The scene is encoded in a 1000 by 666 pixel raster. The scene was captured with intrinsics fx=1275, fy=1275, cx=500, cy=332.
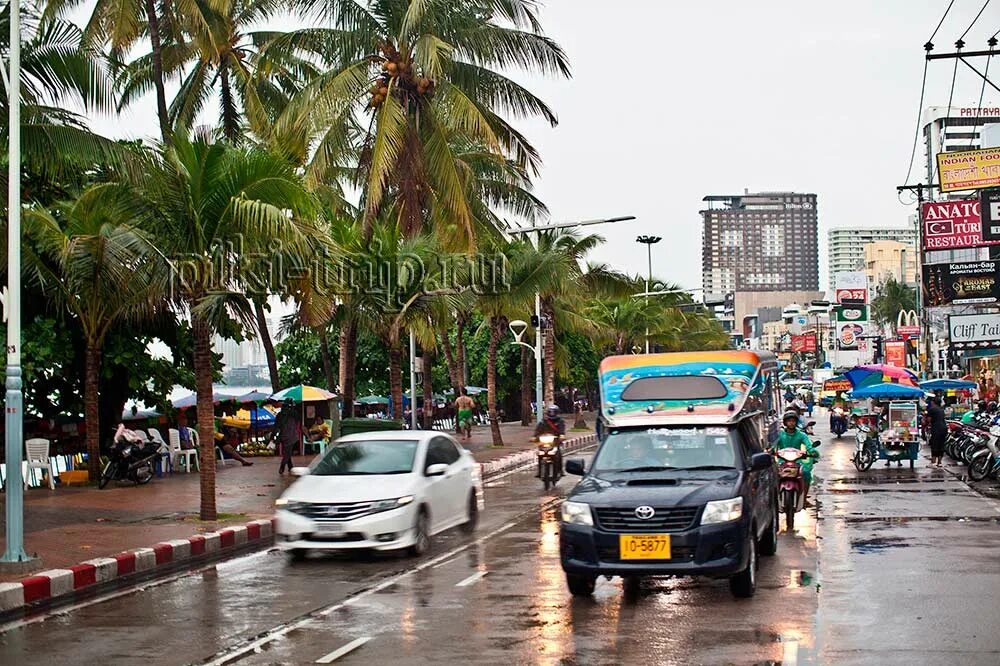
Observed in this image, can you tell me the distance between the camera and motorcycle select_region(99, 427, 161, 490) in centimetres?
2609

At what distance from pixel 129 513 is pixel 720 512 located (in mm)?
12551

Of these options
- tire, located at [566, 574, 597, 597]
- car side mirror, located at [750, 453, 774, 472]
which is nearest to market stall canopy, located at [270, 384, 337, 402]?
car side mirror, located at [750, 453, 774, 472]

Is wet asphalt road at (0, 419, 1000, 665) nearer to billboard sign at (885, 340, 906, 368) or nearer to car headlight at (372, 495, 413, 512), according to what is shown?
car headlight at (372, 495, 413, 512)

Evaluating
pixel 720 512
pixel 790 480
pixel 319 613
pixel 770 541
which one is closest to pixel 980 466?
pixel 790 480

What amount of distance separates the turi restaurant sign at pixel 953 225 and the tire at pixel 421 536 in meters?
31.4

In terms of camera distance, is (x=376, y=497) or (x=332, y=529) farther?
(x=376, y=497)

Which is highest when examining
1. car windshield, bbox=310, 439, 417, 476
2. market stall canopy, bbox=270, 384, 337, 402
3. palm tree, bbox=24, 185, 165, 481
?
palm tree, bbox=24, 185, 165, 481

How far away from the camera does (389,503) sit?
15.5m

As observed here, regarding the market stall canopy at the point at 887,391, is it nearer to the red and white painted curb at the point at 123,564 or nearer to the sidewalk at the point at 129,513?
the sidewalk at the point at 129,513

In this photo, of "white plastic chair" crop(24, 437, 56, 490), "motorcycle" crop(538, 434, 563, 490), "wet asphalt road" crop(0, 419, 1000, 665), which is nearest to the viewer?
"wet asphalt road" crop(0, 419, 1000, 665)

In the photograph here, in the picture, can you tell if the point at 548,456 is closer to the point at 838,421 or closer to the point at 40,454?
the point at 40,454

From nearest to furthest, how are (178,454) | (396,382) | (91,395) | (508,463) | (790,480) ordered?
(790,480) → (91,395) → (178,454) → (396,382) → (508,463)

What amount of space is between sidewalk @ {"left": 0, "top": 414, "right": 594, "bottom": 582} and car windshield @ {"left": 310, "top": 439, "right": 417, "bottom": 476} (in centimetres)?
240

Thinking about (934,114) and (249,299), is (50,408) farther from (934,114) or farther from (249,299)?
(934,114)
